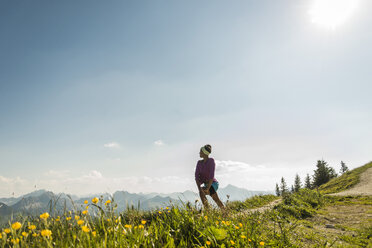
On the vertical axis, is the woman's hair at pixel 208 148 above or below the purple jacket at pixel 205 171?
above

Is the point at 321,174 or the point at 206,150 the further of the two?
the point at 321,174

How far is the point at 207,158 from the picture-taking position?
729 cm

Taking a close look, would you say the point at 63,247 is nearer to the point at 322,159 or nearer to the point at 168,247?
the point at 168,247

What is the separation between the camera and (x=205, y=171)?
722 centimetres

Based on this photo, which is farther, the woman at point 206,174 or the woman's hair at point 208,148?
the woman's hair at point 208,148

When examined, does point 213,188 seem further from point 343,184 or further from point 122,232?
point 343,184

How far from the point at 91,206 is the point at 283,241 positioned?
3665 millimetres

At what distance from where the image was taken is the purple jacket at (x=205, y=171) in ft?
23.3

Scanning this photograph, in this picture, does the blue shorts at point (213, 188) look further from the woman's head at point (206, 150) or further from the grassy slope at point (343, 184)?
the grassy slope at point (343, 184)

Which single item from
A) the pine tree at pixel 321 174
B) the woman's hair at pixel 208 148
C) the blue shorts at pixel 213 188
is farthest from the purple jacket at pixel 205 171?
the pine tree at pixel 321 174

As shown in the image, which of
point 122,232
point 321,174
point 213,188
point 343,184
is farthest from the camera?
point 321,174

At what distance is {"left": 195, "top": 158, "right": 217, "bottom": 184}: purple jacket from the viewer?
7.09 m

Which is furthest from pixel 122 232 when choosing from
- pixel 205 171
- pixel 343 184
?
pixel 343 184

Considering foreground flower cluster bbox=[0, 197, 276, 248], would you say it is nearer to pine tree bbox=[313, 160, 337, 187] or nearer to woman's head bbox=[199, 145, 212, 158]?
woman's head bbox=[199, 145, 212, 158]
